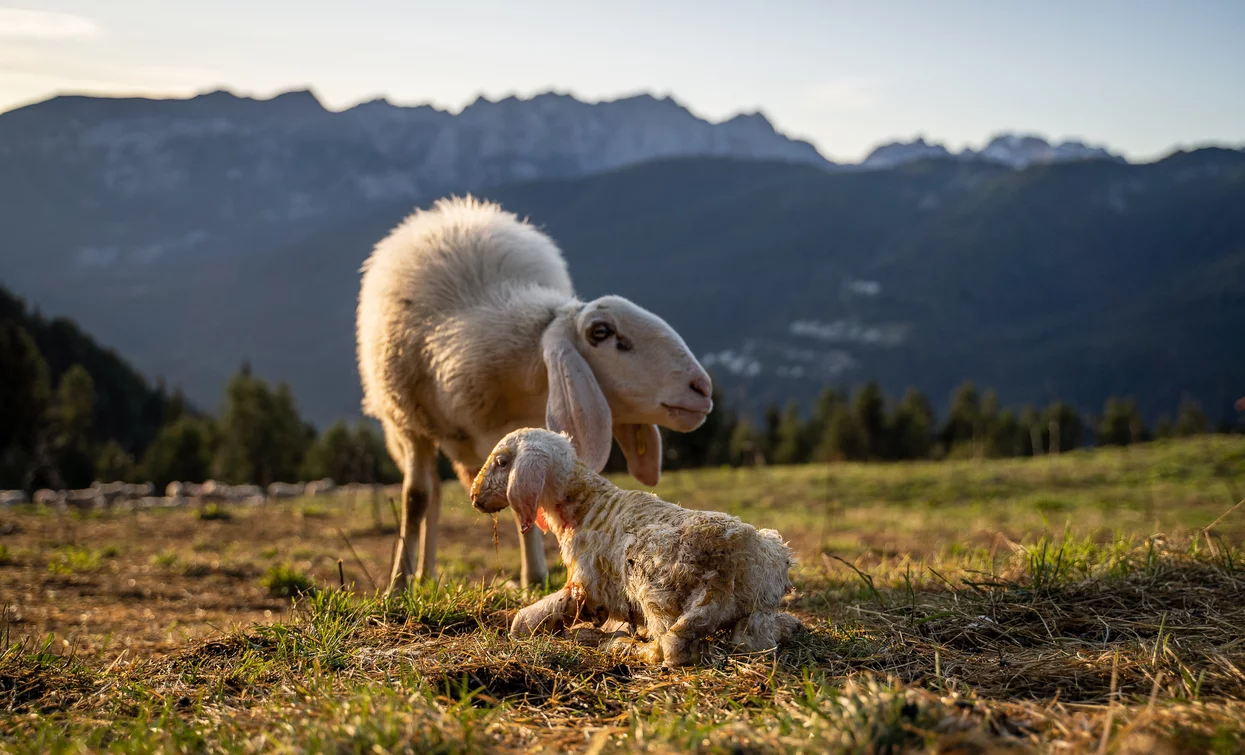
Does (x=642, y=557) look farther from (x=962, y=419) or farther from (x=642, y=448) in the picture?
(x=962, y=419)

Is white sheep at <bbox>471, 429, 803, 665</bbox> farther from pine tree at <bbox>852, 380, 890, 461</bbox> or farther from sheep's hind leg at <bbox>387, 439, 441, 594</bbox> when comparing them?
pine tree at <bbox>852, 380, 890, 461</bbox>

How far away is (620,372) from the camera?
17.9 feet

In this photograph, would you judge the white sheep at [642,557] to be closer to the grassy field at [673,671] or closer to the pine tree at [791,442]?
the grassy field at [673,671]

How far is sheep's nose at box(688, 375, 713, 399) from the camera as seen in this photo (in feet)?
17.5

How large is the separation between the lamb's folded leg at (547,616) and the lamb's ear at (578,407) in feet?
3.51

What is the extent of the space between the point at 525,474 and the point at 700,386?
1781 mm

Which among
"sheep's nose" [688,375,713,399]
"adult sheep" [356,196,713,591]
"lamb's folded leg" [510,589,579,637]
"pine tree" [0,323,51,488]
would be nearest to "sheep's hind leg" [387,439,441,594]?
"adult sheep" [356,196,713,591]

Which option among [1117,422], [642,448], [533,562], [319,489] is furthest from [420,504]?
[1117,422]

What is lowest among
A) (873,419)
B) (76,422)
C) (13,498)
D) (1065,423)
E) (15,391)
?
(1065,423)

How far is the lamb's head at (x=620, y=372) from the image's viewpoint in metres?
5.18

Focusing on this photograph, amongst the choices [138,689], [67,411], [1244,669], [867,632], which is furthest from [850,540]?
[67,411]

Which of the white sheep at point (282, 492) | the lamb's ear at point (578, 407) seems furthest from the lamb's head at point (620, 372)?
the white sheep at point (282, 492)

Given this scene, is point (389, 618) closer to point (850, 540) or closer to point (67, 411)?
point (850, 540)

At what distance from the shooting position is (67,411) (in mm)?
46375
